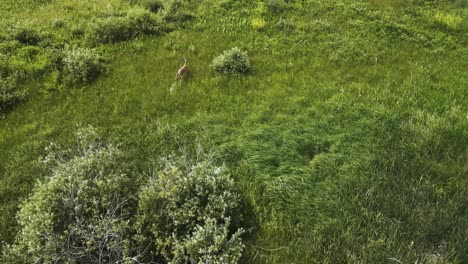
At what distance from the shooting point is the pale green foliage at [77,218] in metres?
5.58

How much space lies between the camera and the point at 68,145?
8.02m

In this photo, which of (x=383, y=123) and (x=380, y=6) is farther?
(x=380, y=6)

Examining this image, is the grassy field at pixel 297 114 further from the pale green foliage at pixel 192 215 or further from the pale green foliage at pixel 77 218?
the pale green foliage at pixel 77 218

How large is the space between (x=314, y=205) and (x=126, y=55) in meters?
7.17

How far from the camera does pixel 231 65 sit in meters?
10.2

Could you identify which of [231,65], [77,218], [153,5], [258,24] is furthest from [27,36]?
[77,218]

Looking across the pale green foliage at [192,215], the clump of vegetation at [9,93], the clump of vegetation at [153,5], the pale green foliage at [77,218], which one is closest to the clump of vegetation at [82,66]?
the clump of vegetation at [9,93]

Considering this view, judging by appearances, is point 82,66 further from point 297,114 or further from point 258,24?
point 297,114

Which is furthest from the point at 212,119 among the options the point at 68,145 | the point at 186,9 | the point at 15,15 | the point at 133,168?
the point at 15,15

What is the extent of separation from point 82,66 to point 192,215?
6007 millimetres

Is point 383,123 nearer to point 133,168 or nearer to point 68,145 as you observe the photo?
point 133,168

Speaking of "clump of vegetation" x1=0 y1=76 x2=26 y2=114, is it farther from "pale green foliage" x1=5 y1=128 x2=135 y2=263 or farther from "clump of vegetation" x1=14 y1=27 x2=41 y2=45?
"pale green foliage" x1=5 y1=128 x2=135 y2=263

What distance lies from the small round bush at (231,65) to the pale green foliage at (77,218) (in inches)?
173

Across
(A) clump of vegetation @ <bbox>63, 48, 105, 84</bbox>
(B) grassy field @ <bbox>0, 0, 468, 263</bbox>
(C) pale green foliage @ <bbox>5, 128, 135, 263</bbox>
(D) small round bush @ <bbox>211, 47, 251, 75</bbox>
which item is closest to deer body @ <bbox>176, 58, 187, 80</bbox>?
(B) grassy field @ <bbox>0, 0, 468, 263</bbox>
